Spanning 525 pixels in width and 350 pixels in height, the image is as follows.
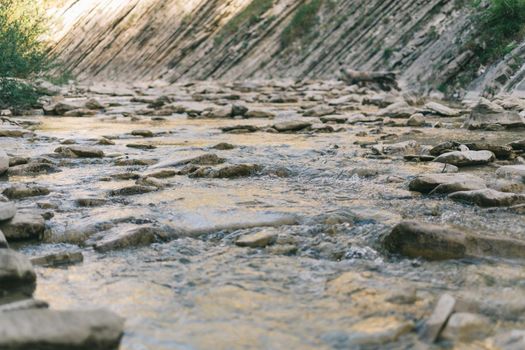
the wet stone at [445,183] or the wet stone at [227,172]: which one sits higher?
the wet stone at [445,183]

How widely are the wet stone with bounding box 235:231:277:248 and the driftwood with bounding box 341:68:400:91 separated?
10456 mm

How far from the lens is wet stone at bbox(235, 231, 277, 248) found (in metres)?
2.43

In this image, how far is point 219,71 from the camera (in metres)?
23.4

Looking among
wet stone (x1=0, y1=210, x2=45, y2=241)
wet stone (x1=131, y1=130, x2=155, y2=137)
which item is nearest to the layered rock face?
wet stone (x1=131, y1=130, x2=155, y2=137)

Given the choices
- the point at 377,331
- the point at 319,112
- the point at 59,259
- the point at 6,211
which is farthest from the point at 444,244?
the point at 319,112

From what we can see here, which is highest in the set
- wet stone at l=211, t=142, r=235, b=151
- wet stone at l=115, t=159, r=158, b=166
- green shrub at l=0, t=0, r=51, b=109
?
green shrub at l=0, t=0, r=51, b=109

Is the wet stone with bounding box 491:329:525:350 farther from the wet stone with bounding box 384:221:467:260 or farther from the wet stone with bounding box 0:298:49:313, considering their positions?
the wet stone with bounding box 0:298:49:313

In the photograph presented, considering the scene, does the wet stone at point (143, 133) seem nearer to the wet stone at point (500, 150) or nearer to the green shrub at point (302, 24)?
the wet stone at point (500, 150)

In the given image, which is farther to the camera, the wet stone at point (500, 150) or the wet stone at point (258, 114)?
the wet stone at point (258, 114)

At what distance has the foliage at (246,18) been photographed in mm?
23906

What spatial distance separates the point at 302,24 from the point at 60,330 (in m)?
20.2

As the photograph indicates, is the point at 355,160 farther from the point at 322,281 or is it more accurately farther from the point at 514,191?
the point at 322,281

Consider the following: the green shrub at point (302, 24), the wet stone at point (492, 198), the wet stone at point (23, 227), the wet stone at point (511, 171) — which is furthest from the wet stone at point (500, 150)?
the green shrub at point (302, 24)

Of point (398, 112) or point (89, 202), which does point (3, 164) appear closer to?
point (89, 202)
